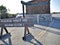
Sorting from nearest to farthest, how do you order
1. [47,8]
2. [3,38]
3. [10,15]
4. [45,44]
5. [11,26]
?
[45,44] → [3,38] → [11,26] → [47,8] → [10,15]

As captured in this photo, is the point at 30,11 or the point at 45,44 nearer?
the point at 45,44

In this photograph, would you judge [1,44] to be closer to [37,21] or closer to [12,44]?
[12,44]

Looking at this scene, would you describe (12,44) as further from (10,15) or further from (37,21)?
(10,15)

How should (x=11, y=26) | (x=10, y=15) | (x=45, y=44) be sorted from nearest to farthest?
1. (x=45, y=44)
2. (x=11, y=26)
3. (x=10, y=15)

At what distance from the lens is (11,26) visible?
21641mm

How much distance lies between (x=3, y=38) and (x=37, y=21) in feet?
39.4

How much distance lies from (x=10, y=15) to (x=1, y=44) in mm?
26587

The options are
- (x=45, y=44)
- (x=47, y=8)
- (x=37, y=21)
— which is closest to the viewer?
(x=45, y=44)

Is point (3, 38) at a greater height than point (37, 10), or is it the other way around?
point (37, 10)

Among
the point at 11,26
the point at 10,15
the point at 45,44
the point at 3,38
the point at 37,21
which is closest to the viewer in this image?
the point at 45,44

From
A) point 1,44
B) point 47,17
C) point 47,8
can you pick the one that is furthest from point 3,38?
point 47,8

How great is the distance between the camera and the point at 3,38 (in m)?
12.7

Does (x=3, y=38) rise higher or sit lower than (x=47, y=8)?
lower

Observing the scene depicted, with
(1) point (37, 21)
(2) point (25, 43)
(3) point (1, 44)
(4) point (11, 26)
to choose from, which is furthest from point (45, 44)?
(1) point (37, 21)
